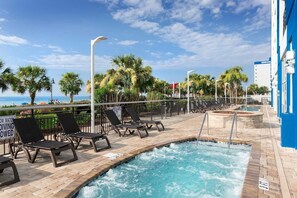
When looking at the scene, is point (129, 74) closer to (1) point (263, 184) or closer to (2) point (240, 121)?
(2) point (240, 121)

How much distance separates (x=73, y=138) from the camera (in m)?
6.05

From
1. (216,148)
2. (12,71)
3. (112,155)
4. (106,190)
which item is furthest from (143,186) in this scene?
(12,71)

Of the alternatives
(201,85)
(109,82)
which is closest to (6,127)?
(109,82)

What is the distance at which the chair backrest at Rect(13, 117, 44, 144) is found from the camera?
15.8 feet

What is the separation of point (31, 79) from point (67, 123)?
20.4 meters

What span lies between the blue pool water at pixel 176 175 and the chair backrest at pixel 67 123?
1.95 m

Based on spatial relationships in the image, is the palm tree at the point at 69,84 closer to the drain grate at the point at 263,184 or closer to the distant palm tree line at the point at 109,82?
the distant palm tree line at the point at 109,82

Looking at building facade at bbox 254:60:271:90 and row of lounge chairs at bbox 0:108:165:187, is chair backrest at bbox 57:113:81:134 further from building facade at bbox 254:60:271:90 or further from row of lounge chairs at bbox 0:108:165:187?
building facade at bbox 254:60:271:90

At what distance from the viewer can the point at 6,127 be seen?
5098 millimetres

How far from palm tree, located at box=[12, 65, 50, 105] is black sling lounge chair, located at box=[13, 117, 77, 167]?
65.6ft

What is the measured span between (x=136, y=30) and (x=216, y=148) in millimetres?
18683

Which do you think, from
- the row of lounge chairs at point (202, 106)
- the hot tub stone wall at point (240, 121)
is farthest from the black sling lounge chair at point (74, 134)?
the row of lounge chairs at point (202, 106)

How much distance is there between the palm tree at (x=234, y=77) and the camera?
147ft

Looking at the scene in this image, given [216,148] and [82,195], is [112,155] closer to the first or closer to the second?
[82,195]
